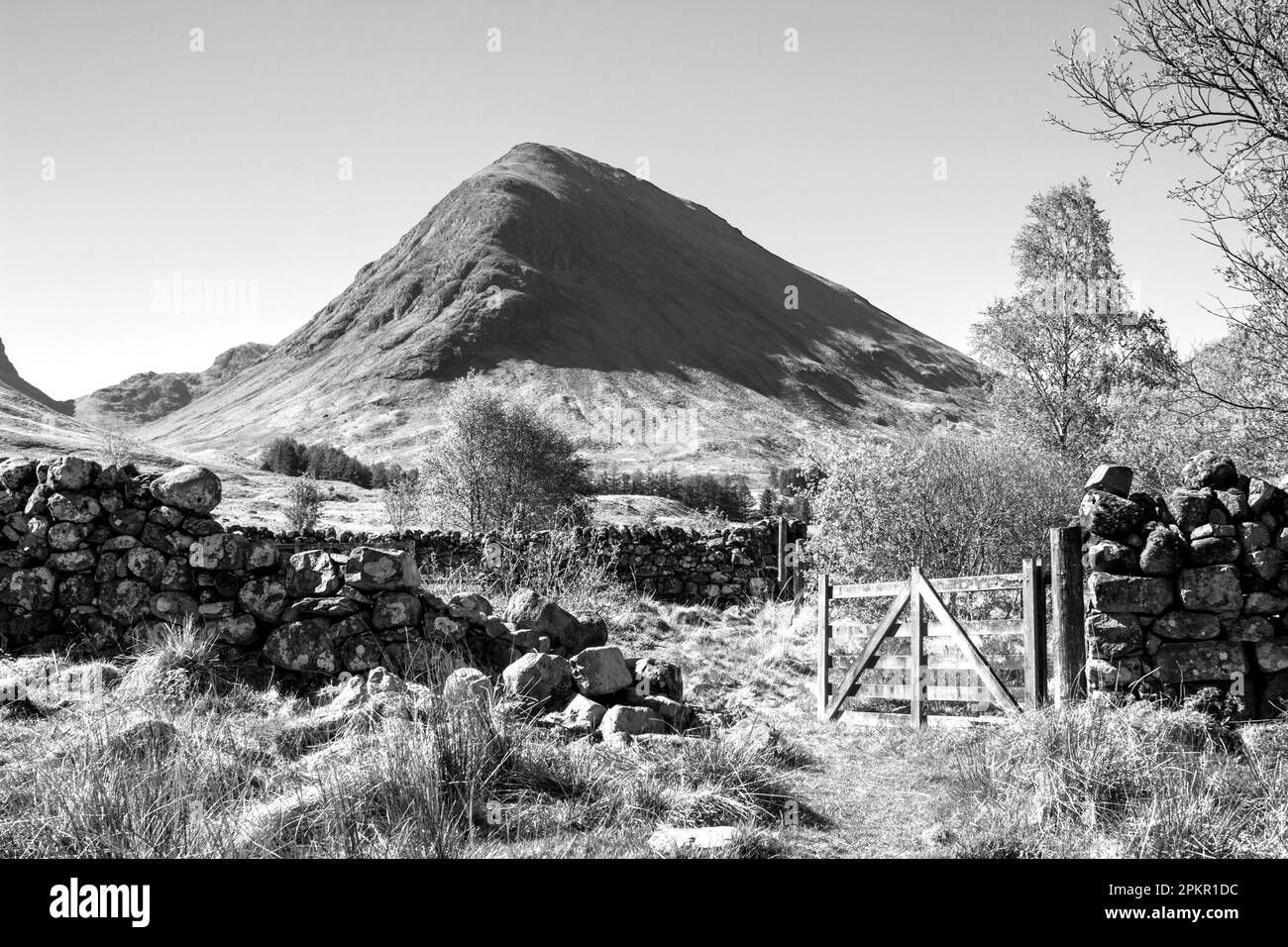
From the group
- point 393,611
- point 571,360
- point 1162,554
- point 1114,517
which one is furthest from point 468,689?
point 571,360

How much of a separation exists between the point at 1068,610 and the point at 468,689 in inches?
193

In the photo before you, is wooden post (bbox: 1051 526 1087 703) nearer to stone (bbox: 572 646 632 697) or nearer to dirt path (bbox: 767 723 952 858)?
dirt path (bbox: 767 723 952 858)

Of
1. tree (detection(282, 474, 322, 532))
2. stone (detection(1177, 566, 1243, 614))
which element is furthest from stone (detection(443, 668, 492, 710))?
tree (detection(282, 474, 322, 532))

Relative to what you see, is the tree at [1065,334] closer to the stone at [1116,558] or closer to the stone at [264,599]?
the stone at [1116,558]

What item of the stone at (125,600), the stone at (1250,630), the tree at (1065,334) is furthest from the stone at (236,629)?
the tree at (1065,334)

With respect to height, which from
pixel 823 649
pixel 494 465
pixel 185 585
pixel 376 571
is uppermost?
pixel 494 465

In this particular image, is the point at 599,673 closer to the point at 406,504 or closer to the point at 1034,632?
the point at 1034,632

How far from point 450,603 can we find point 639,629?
236 inches

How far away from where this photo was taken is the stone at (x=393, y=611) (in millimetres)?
8422

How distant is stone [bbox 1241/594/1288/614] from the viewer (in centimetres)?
707

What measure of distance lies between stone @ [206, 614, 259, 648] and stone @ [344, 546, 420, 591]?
3.13 feet

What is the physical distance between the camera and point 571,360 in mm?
144375

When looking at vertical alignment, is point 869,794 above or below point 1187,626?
below
